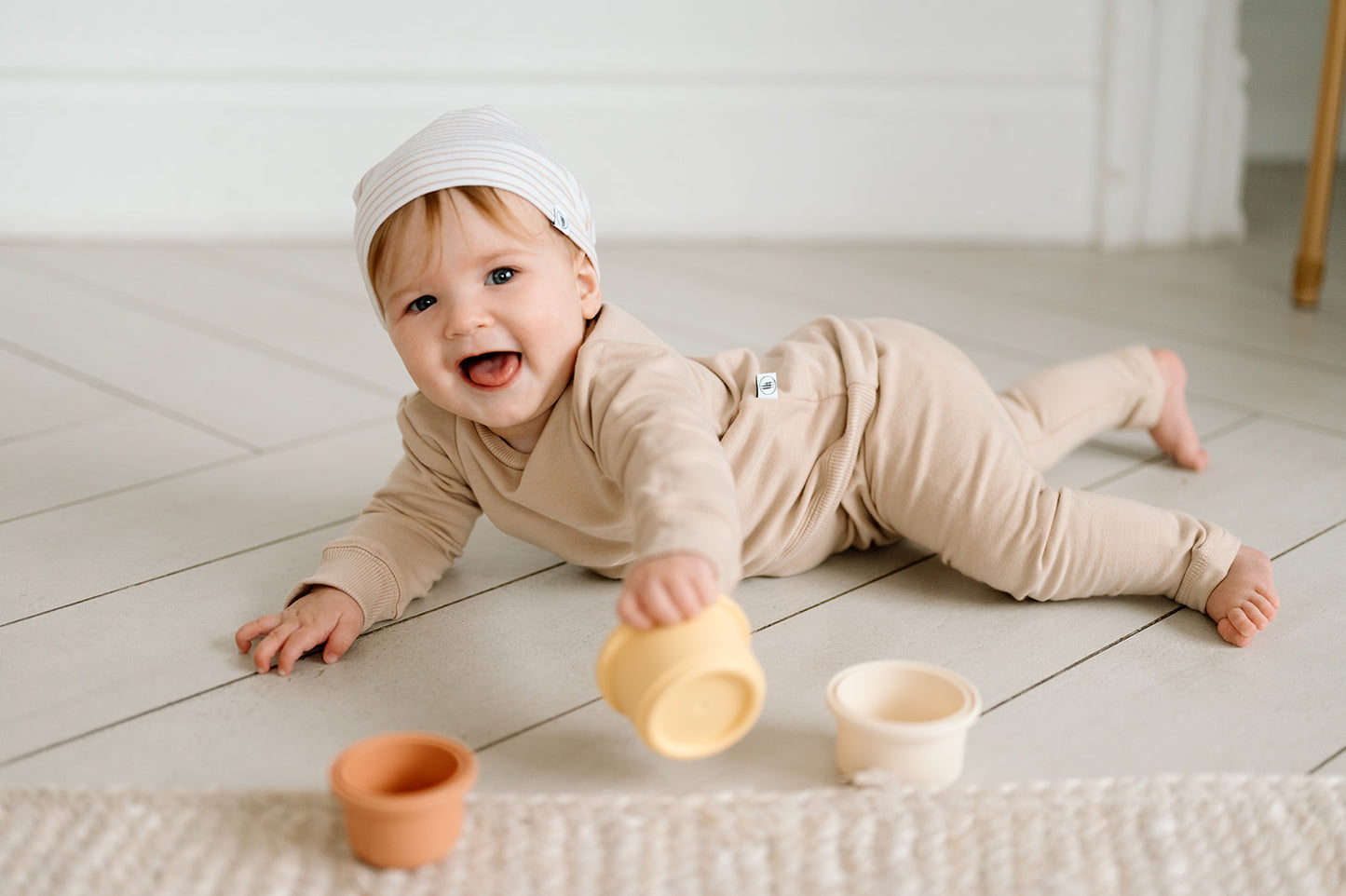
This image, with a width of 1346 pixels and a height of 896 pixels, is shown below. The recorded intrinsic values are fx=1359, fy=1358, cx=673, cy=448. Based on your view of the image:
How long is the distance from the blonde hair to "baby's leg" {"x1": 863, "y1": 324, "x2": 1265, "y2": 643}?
0.32m

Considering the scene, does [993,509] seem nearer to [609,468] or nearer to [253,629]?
[609,468]

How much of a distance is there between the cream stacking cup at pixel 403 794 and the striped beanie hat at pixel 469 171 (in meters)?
0.36

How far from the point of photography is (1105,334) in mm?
1756

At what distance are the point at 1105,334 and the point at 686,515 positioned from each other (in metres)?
1.16

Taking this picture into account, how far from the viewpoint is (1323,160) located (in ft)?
5.81

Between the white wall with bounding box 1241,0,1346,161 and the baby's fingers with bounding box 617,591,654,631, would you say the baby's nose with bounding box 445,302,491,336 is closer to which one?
the baby's fingers with bounding box 617,591,654,631

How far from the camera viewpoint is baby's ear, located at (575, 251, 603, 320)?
972 millimetres

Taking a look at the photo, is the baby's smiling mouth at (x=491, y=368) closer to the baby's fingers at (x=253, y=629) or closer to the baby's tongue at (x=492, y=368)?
the baby's tongue at (x=492, y=368)

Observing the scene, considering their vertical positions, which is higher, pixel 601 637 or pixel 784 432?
pixel 784 432

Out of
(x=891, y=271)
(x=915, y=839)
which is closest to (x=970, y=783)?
(x=915, y=839)

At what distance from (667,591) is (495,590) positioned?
38cm

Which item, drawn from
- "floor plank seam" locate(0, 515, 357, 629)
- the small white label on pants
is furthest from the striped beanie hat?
"floor plank seam" locate(0, 515, 357, 629)

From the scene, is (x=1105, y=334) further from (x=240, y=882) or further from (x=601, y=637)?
(x=240, y=882)

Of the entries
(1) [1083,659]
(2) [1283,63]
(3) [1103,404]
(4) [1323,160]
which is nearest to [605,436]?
(1) [1083,659]
